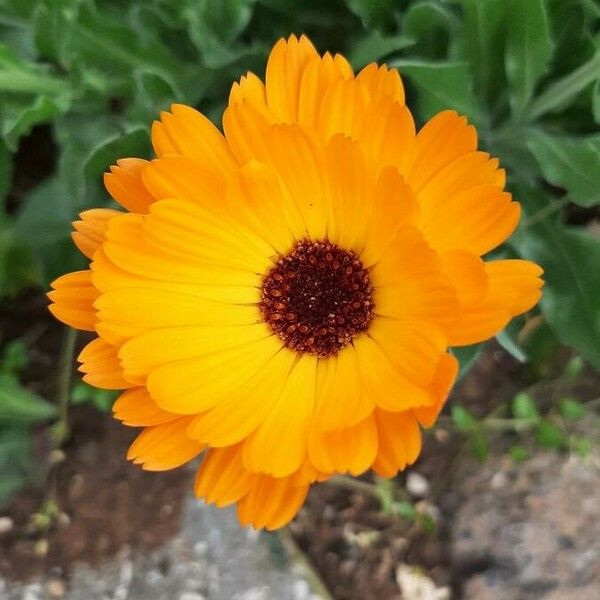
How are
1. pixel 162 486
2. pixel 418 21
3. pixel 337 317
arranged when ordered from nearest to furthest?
1. pixel 337 317
2. pixel 418 21
3. pixel 162 486

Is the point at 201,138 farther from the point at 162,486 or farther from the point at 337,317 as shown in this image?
the point at 162,486

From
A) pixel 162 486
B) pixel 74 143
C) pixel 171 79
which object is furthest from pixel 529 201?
pixel 162 486

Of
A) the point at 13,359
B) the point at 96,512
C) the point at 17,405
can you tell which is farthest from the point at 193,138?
the point at 96,512

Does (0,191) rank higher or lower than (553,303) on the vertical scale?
lower

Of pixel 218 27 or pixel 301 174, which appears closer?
pixel 301 174

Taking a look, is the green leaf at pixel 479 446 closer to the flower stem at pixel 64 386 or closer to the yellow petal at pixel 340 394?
the yellow petal at pixel 340 394

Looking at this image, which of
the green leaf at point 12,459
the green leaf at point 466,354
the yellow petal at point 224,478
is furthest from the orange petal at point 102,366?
the green leaf at point 12,459

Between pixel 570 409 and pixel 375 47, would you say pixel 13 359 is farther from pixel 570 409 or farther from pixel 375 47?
pixel 570 409
